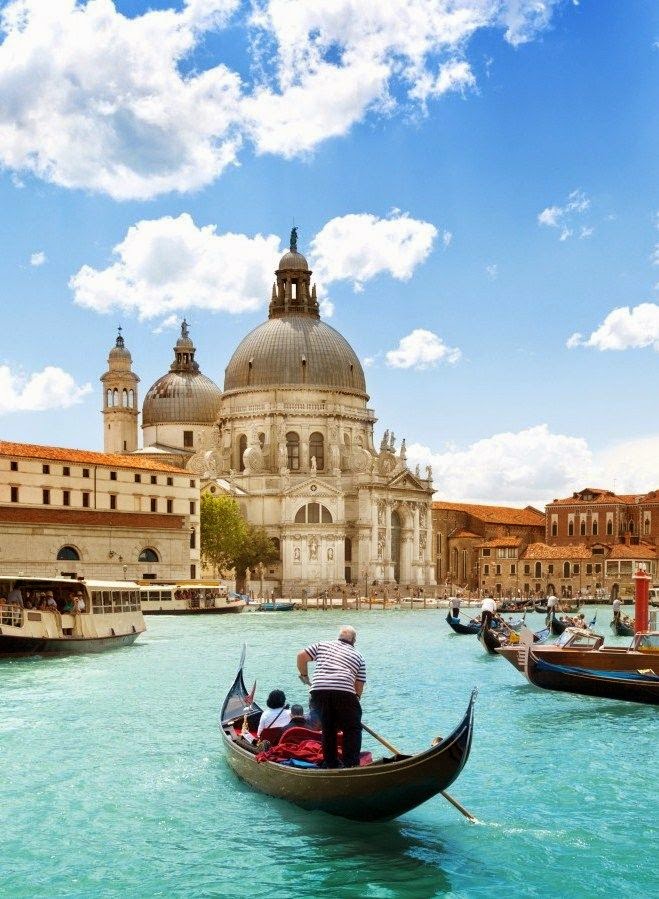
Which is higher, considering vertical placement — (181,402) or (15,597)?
(181,402)

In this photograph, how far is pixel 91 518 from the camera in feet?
189

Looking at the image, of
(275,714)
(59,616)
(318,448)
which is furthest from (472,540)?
(275,714)

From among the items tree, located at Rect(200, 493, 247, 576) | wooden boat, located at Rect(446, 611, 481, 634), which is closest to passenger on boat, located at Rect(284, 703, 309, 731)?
wooden boat, located at Rect(446, 611, 481, 634)

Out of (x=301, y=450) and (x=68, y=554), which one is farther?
(x=301, y=450)

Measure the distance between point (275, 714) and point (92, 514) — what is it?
44919mm

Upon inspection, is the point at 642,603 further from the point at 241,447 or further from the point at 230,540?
the point at 241,447

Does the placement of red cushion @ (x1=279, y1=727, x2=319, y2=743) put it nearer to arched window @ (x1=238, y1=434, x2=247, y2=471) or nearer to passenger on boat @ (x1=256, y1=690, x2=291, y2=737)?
passenger on boat @ (x1=256, y1=690, x2=291, y2=737)

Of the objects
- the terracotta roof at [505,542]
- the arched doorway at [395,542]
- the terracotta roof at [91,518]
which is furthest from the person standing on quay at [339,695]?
the terracotta roof at [505,542]

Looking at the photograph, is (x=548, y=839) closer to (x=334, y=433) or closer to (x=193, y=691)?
(x=193, y=691)

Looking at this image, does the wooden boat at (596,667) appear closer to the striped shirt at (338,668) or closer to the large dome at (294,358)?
the striped shirt at (338,668)

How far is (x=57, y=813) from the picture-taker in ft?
44.3

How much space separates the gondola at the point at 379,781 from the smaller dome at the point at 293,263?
83.3 meters

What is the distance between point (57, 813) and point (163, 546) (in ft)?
158

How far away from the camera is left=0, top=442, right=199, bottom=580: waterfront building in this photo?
2141 inches
